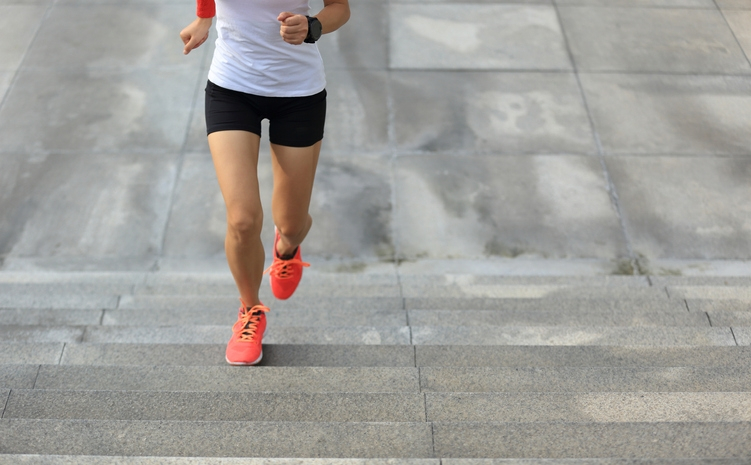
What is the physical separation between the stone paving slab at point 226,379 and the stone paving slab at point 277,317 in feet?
2.70

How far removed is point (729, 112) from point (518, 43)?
2.06 m

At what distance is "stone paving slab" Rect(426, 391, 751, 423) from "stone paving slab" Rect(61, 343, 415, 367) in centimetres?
64

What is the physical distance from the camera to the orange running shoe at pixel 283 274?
12.7ft

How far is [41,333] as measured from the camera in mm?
3535

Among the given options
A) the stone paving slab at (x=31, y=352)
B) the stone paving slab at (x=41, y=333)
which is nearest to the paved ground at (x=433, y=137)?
the stone paving slab at (x=41, y=333)

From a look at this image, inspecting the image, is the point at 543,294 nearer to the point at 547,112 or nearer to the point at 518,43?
the point at 547,112

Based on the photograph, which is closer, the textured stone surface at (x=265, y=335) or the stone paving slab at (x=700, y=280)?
the textured stone surface at (x=265, y=335)

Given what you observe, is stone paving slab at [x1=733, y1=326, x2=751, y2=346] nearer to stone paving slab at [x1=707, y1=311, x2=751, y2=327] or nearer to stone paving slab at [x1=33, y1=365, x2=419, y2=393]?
stone paving slab at [x1=707, y1=311, x2=751, y2=327]

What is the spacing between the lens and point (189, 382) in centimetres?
281

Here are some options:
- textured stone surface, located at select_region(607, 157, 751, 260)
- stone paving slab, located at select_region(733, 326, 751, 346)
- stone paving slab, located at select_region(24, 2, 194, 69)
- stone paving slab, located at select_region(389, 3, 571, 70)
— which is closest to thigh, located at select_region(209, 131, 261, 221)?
stone paving slab, located at select_region(733, 326, 751, 346)

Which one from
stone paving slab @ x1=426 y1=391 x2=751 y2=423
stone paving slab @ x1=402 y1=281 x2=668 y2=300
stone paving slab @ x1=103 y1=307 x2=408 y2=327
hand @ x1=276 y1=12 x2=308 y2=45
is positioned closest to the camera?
stone paving slab @ x1=426 y1=391 x2=751 y2=423

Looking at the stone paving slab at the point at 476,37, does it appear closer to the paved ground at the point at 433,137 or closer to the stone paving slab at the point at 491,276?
the paved ground at the point at 433,137

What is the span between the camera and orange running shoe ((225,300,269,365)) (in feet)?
10.3

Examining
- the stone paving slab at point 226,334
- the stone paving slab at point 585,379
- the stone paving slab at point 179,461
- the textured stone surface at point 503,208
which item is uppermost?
the stone paving slab at point 179,461
